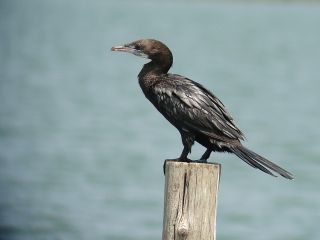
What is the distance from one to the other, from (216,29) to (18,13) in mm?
29801

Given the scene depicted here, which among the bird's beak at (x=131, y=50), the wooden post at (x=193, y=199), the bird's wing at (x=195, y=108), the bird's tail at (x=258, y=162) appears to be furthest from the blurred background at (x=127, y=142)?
the wooden post at (x=193, y=199)

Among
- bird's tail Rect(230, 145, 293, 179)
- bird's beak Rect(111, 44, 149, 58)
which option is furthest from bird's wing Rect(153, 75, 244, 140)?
bird's beak Rect(111, 44, 149, 58)

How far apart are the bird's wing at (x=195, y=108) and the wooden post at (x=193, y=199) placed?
2.21ft

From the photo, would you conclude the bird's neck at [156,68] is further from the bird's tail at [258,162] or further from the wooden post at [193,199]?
the wooden post at [193,199]

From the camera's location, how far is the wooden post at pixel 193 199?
5.87m

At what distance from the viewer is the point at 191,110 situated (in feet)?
21.8

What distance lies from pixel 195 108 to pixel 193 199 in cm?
95

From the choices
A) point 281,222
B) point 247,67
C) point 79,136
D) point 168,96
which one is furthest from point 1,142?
point 247,67

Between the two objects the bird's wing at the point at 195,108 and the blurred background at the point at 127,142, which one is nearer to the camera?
the bird's wing at the point at 195,108

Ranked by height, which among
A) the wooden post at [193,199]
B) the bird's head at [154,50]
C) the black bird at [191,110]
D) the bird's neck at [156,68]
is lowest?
the wooden post at [193,199]

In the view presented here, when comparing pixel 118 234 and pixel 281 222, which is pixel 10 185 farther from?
pixel 281 222

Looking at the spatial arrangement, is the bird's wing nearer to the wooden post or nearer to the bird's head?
the bird's head

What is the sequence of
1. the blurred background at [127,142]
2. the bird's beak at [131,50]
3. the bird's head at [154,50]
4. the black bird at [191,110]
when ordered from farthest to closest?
1. the blurred background at [127,142]
2. the bird's beak at [131,50]
3. the bird's head at [154,50]
4. the black bird at [191,110]

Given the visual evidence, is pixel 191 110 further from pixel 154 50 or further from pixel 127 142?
pixel 127 142
